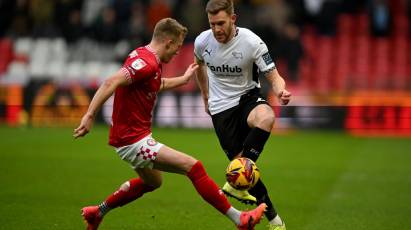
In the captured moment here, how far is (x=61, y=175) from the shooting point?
38.2 ft

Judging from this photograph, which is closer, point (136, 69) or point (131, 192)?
point (136, 69)

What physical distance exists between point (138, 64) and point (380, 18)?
1372cm

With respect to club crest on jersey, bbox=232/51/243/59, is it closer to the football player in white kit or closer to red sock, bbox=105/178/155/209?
the football player in white kit

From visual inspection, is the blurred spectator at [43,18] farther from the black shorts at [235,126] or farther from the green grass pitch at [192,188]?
the black shorts at [235,126]

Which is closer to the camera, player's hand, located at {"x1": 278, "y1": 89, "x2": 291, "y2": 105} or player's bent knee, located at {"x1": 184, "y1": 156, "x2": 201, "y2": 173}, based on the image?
player's bent knee, located at {"x1": 184, "y1": 156, "x2": 201, "y2": 173}

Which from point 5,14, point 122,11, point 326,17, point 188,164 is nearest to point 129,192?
point 188,164

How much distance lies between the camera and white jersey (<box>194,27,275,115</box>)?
7703mm

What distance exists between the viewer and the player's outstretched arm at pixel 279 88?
723 cm

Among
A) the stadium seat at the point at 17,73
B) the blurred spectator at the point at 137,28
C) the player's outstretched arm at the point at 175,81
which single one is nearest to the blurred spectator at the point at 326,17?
the blurred spectator at the point at 137,28

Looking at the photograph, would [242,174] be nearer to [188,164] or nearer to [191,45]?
[188,164]

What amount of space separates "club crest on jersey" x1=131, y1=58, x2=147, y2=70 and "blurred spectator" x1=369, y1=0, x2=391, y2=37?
1360 cm

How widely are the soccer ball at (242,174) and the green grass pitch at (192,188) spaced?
3.84 ft

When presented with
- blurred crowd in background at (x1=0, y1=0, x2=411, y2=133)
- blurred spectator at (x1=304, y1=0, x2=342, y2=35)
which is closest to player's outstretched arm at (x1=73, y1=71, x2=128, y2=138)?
blurred crowd in background at (x1=0, y1=0, x2=411, y2=133)

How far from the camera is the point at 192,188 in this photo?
1084cm
